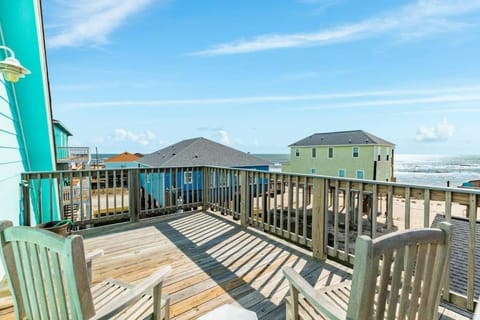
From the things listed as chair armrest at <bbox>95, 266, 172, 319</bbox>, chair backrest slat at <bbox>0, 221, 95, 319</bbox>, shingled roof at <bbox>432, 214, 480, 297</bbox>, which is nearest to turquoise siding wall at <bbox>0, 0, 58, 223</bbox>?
chair backrest slat at <bbox>0, 221, 95, 319</bbox>

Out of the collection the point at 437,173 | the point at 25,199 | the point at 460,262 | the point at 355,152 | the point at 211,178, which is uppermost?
the point at 355,152

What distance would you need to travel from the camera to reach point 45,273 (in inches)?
41.1

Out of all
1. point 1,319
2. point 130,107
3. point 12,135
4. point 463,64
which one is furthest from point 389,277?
point 130,107

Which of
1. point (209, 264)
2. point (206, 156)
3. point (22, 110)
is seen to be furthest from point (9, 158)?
point (206, 156)

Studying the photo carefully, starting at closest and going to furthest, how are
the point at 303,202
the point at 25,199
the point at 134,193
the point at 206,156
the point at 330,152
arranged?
the point at 303,202 → the point at 25,199 → the point at 134,193 → the point at 206,156 → the point at 330,152

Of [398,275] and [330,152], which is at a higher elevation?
[330,152]

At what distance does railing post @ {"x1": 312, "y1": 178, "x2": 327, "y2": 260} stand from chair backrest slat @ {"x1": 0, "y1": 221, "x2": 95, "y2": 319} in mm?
2648

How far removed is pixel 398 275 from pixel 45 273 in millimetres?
1437

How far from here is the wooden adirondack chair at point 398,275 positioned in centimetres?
92

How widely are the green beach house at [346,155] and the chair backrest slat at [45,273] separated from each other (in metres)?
21.1

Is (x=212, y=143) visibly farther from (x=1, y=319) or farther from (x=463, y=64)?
(x=1, y=319)

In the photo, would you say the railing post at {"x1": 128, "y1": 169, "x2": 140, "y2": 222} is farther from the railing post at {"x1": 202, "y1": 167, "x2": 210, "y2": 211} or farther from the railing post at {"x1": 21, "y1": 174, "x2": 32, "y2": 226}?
the railing post at {"x1": 21, "y1": 174, "x2": 32, "y2": 226}

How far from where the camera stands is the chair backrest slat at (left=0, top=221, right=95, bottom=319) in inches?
37.5

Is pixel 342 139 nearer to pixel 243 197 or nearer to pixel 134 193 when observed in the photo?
Answer: pixel 243 197
